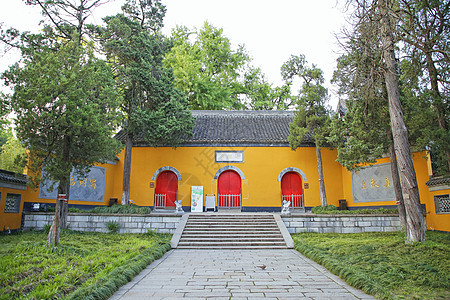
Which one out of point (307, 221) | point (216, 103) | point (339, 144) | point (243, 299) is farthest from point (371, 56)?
point (216, 103)

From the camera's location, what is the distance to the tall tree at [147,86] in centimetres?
1229

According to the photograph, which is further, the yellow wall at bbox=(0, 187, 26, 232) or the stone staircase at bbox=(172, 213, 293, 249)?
the yellow wall at bbox=(0, 187, 26, 232)

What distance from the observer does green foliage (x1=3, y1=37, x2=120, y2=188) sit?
6.52 m

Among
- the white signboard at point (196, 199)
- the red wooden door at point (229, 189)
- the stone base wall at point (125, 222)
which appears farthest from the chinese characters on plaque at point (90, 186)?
the red wooden door at point (229, 189)

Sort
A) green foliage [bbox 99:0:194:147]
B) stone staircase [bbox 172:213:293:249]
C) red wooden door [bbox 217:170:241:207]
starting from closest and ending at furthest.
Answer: stone staircase [bbox 172:213:293:249]
green foliage [bbox 99:0:194:147]
red wooden door [bbox 217:170:241:207]

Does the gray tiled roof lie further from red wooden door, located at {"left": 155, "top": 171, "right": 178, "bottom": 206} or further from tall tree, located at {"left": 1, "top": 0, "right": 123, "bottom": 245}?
tall tree, located at {"left": 1, "top": 0, "right": 123, "bottom": 245}

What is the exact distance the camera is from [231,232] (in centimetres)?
965

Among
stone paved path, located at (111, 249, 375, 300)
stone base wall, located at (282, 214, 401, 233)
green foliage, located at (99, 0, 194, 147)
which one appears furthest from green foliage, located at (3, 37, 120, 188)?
stone base wall, located at (282, 214, 401, 233)

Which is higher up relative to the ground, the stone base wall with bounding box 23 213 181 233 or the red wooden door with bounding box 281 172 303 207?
the red wooden door with bounding box 281 172 303 207

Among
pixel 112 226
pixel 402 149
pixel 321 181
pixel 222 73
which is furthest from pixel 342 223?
pixel 222 73

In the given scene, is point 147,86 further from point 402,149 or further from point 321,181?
point 402,149

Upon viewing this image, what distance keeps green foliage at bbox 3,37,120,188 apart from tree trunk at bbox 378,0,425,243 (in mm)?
6985

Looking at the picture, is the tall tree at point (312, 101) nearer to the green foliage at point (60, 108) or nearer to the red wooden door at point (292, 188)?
the red wooden door at point (292, 188)

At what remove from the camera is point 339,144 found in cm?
1135
